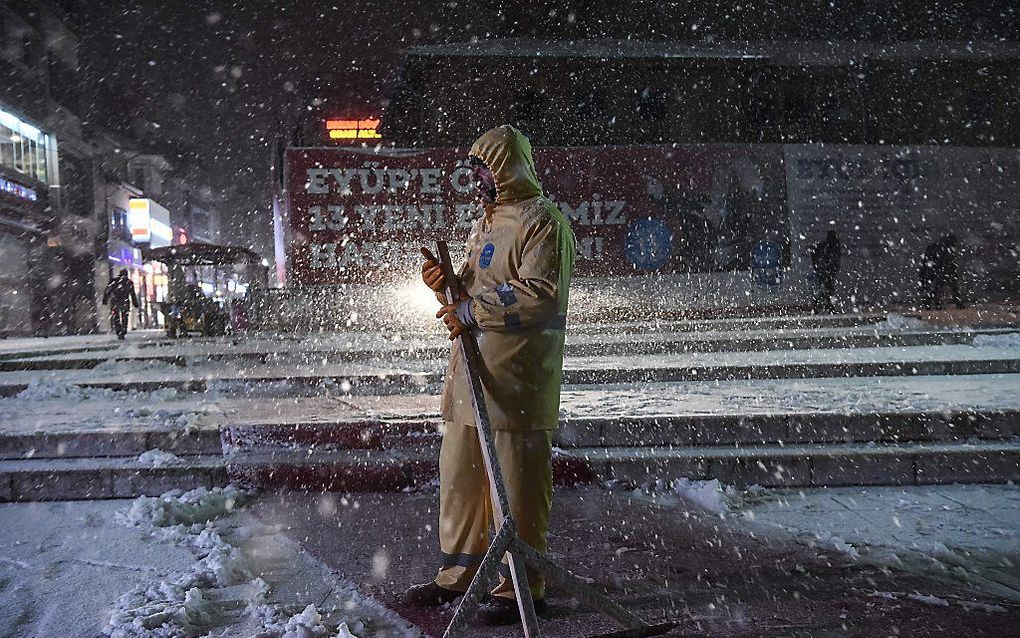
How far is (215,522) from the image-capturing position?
13.4 ft

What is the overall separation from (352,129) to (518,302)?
55.2 ft

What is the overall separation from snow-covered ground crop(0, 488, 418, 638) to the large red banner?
505 inches

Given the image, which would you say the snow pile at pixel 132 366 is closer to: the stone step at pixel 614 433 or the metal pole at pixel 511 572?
the stone step at pixel 614 433

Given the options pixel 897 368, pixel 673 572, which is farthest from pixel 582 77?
pixel 673 572

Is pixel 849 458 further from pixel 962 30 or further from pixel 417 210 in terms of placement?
pixel 962 30

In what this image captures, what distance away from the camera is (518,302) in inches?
104

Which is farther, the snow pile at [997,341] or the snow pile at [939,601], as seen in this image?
the snow pile at [997,341]

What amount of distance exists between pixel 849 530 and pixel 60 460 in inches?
208

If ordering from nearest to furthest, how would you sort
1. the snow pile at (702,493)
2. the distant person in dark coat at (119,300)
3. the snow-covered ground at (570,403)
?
the snow pile at (702,493)
the snow-covered ground at (570,403)
the distant person in dark coat at (119,300)

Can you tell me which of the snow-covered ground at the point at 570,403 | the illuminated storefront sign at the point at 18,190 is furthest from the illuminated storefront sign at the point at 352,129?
the illuminated storefront sign at the point at 18,190

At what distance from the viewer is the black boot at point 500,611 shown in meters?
2.66

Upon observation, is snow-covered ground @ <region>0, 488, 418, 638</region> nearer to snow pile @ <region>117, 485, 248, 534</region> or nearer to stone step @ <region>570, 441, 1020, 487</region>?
snow pile @ <region>117, 485, 248, 534</region>

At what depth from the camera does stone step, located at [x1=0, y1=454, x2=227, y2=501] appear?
4.66 meters

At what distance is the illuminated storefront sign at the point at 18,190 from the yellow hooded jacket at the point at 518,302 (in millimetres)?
26741
